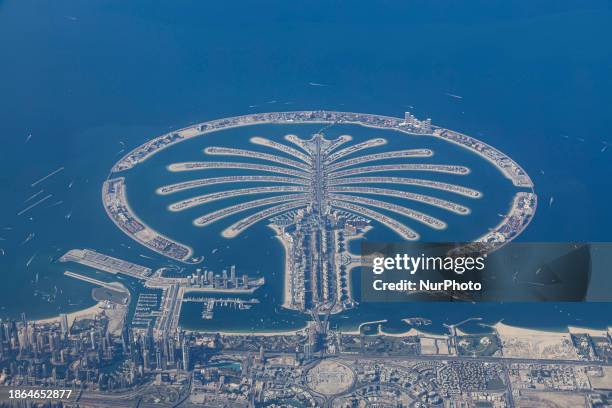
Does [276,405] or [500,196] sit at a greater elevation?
[500,196]

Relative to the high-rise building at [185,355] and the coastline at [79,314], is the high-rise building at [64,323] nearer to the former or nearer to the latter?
the coastline at [79,314]

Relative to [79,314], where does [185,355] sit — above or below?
below

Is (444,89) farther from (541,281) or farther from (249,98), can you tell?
(541,281)

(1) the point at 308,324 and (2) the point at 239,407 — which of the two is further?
(1) the point at 308,324

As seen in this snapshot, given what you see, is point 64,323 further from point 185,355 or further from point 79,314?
point 185,355

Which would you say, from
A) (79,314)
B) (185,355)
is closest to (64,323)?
(79,314)

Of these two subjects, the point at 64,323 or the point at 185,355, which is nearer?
the point at 185,355

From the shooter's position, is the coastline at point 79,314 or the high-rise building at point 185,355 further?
the coastline at point 79,314

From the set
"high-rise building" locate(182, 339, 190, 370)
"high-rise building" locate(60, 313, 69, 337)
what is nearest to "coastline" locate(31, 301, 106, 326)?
"high-rise building" locate(60, 313, 69, 337)

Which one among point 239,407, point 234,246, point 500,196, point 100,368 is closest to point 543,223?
point 500,196

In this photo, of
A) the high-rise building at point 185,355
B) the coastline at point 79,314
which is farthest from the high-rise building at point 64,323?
the high-rise building at point 185,355

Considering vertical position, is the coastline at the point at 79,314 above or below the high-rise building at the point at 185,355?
above
